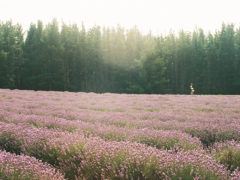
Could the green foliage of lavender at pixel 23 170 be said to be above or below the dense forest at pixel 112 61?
below

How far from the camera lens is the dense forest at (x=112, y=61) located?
4731cm

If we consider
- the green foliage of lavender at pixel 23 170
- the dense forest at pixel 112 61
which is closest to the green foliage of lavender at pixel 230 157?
the green foliage of lavender at pixel 23 170

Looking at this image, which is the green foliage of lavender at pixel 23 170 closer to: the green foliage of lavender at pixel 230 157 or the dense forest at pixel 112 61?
the green foliage of lavender at pixel 230 157

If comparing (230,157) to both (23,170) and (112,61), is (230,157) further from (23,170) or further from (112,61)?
(112,61)

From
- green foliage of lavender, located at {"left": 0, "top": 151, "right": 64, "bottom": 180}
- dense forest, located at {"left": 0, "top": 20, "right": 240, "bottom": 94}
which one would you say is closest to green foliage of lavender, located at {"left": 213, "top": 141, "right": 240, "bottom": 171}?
green foliage of lavender, located at {"left": 0, "top": 151, "right": 64, "bottom": 180}

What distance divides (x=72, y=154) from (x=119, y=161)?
0.91m

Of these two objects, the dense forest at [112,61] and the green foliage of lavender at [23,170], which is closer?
the green foliage of lavender at [23,170]

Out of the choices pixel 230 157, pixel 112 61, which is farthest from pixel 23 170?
pixel 112 61

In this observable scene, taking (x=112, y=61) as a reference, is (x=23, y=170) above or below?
below

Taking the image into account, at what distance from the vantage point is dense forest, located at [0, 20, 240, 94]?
47.3 m

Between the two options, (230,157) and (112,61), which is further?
(112,61)

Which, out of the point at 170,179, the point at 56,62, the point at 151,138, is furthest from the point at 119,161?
the point at 56,62

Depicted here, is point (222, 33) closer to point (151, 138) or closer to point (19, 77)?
point (19, 77)

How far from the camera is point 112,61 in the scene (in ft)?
162
